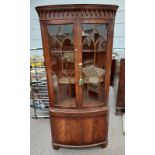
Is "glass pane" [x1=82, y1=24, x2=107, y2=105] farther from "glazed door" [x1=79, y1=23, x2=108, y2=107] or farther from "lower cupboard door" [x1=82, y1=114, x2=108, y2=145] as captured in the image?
"lower cupboard door" [x1=82, y1=114, x2=108, y2=145]

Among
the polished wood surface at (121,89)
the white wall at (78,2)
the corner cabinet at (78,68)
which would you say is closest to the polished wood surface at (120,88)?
the polished wood surface at (121,89)

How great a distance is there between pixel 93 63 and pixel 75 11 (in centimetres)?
51

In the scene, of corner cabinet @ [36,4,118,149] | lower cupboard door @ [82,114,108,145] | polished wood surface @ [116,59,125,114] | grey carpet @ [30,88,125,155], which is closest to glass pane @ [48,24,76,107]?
corner cabinet @ [36,4,118,149]

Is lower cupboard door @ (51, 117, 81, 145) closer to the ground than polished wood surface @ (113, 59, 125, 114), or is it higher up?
closer to the ground

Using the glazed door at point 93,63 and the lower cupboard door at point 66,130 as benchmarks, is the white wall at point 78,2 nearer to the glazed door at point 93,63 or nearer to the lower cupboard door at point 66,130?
the glazed door at point 93,63

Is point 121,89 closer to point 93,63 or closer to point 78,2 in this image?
point 93,63

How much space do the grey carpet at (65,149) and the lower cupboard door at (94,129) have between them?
0.37 ft

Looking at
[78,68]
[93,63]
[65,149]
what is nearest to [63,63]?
[78,68]

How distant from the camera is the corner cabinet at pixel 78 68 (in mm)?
1971

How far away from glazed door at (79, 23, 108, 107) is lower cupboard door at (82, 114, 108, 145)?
0.15 meters

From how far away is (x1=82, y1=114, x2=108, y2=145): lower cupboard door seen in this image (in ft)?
7.32

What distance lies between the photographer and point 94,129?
89.5 inches
